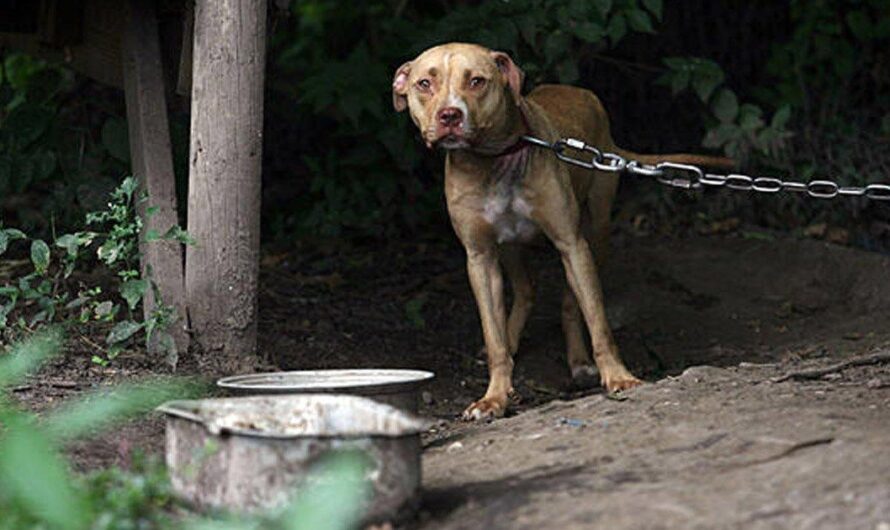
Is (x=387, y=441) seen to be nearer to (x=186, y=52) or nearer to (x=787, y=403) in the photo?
→ (x=787, y=403)

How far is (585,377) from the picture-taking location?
7152mm

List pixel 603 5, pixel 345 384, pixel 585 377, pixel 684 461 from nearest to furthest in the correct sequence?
pixel 684 461
pixel 345 384
pixel 585 377
pixel 603 5

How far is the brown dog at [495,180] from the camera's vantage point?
5895 mm

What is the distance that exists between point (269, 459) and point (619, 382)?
2.63m

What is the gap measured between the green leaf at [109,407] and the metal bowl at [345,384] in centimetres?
22

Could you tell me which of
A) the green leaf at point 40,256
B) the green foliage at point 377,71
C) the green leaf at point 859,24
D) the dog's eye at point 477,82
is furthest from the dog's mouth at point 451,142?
the green leaf at point 859,24

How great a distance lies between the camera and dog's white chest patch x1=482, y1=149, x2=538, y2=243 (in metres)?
6.25

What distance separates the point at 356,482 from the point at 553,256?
571 centimetres

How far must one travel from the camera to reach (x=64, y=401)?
5332mm

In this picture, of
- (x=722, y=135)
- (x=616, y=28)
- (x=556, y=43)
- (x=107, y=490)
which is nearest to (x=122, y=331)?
(x=107, y=490)

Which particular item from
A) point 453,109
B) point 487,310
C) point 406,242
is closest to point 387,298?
point 406,242

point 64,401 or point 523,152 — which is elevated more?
point 523,152

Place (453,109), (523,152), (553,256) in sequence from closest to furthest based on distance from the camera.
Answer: (453,109)
(523,152)
(553,256)

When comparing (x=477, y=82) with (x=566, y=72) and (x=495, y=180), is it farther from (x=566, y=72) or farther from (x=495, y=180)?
(x=566, y=72)
